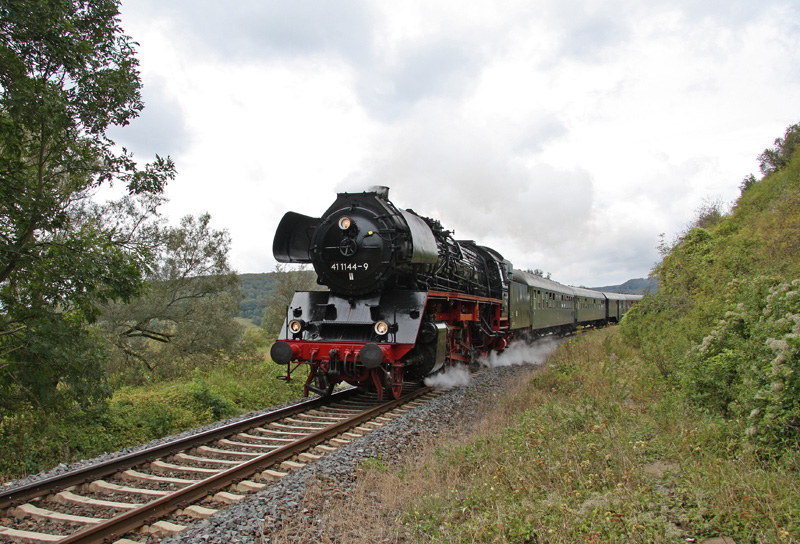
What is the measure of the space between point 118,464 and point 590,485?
4.75m

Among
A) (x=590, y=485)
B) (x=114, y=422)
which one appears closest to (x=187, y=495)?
(x=590, y=485)

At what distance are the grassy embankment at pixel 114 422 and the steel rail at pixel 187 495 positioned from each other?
3.66 meters

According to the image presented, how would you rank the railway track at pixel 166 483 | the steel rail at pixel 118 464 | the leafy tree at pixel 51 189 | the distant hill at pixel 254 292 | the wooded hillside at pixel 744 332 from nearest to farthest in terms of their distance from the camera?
the railway track at pixel 166 483 → the wooded hillside at pixel 744 332 → the steel rail at pixel 118 464 → the leafy tree at pixel 51 189 → the distant hill at pixel 254 292

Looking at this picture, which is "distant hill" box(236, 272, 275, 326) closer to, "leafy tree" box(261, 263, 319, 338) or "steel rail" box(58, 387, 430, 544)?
"leafy tree" box(261, 263, 319, 338)

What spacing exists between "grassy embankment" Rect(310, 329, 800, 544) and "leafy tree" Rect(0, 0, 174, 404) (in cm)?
464

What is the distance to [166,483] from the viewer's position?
4840 millimetres

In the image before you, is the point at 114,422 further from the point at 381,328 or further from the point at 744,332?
the point at 744,332

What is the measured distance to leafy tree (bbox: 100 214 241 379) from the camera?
16750mm

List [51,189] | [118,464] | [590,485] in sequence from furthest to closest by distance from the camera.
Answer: [51,189]
[118,464]
[590,485]

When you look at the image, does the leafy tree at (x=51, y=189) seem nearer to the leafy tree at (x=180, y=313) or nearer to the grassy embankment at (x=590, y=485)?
the grassy embankment at (x=590, y=485)

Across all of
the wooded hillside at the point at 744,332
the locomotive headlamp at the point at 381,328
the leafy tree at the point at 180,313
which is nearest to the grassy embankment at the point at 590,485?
the wooded hillside at the point at 744,332

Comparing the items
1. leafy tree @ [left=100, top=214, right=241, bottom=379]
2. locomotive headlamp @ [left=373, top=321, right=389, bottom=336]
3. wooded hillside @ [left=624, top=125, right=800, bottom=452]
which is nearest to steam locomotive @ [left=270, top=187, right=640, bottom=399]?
locomotive headlamp @ [left=373, top=321, right=389, bottom=336]

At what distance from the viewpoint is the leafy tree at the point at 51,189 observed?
5.96 m

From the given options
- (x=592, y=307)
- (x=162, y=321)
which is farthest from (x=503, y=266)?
(x=592, y=307)
